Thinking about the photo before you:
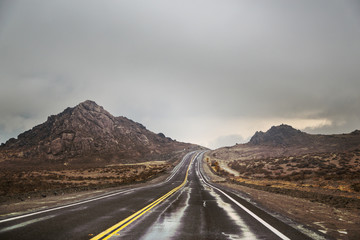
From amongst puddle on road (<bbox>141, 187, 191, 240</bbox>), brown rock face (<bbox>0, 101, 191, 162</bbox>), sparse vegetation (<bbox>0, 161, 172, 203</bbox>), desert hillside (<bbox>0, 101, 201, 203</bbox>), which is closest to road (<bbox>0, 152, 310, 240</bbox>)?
puddle on road (<bbox>141, 187, 191, 240</bbox>)

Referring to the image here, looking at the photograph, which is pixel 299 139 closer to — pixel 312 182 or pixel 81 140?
pixel 312 182

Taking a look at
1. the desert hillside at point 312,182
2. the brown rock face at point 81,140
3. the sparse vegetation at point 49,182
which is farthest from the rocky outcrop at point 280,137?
the sparse vegetation at point 49,182

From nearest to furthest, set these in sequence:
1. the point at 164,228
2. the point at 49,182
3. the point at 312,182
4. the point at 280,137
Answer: the point at 164,228, the point at 312,182, the point at 49,182, the point at 280,137

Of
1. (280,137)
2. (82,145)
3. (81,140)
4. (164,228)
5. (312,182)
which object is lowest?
(312,182)

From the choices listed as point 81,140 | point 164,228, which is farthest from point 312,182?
point 81,140

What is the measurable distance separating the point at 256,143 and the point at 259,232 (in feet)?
397

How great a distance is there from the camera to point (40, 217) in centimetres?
699

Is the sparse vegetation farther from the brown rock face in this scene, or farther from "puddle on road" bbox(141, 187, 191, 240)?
the brown rock face

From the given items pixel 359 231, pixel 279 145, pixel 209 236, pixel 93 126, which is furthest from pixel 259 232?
pixel 93 126

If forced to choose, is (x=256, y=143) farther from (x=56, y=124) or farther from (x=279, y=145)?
(x=56, y=124)

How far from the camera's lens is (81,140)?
3728 inches

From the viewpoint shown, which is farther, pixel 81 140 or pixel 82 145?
pixel 81 140

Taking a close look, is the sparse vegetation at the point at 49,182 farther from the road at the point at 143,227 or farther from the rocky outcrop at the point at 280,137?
the rocky outcrop at the point at 280,137

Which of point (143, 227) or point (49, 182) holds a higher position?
point (143, 227)
